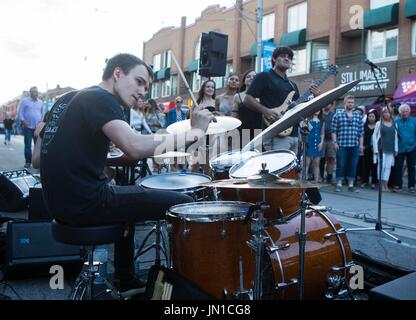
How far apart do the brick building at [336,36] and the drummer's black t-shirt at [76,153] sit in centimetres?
1169

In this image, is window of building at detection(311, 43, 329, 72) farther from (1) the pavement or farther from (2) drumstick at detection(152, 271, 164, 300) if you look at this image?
(2) drumstick at detection(152, 271, 164, 300)

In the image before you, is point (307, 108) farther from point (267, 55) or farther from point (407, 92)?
point (407, 92)

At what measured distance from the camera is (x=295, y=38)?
2236 centimetres

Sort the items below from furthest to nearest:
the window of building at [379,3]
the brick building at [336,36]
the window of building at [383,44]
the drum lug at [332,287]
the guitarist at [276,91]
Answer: the window of building at [383,44], the window of building at [379,3], the brick building at [336,36], the guitarist at [276,91], the drum lug at [332,287]

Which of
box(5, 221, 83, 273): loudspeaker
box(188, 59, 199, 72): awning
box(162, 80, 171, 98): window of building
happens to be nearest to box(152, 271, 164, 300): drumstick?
box(5, 221, 83, 273): loudspeaker

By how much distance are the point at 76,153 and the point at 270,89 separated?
8.97 ft

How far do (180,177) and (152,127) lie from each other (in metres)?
6.47

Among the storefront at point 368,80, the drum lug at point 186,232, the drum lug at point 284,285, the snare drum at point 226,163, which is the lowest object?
the drum lug at point 284,285

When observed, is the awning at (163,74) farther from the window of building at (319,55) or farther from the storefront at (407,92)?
the storefront at (407,92)

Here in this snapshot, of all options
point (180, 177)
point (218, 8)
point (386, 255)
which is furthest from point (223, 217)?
point (218, 8)

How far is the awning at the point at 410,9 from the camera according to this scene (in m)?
16.7

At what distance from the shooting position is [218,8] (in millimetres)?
29547

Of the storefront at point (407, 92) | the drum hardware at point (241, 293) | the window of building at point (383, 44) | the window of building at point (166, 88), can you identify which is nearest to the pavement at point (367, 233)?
the drum hardware at point (241, 293)

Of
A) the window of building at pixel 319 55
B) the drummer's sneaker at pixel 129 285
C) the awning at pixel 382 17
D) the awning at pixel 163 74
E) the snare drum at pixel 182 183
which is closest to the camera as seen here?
the snare drum at pixel 182 183
